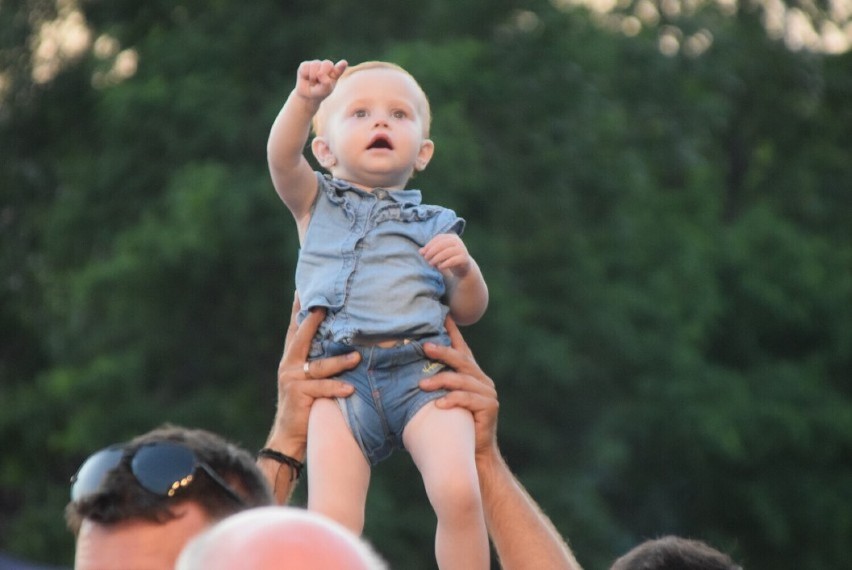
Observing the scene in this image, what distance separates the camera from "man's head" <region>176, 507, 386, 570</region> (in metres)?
1.91

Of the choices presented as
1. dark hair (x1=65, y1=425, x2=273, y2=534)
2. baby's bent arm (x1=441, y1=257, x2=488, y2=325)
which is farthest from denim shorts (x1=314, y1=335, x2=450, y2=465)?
dark hair (x1=65, y1=425, x2=273, y2=534)

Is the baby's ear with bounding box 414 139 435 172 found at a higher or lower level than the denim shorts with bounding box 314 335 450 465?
higher

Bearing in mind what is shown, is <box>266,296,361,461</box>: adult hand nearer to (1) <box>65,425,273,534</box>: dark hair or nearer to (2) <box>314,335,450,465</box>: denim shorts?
(2) <box>314,335,450,465</box>: denim shorts

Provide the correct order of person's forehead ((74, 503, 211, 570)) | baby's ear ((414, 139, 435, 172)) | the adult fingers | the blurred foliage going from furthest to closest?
the blurred foliage, baby's ear ((414, 139, 435, 172)), the adult fingers, person's forehead ((74, 503, 211, 570))

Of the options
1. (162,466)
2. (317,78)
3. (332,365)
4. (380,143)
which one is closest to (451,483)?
(332,365)

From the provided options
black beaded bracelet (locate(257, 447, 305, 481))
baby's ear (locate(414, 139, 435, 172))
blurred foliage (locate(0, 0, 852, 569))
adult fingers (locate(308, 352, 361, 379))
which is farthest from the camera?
blurred foliage (locate(0, 0, 852, 569))

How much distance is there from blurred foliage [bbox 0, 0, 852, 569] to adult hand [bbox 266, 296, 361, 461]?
11600 mm

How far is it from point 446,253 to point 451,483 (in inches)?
18.6

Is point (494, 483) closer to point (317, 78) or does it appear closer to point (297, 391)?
point (297, 391)

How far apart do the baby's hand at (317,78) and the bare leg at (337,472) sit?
0.70 m

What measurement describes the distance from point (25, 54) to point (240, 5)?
2.29 m

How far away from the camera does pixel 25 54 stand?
18.6 meters

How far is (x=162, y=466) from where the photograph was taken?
2.53m

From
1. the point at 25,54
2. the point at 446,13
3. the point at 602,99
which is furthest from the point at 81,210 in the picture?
the point at 602,99
